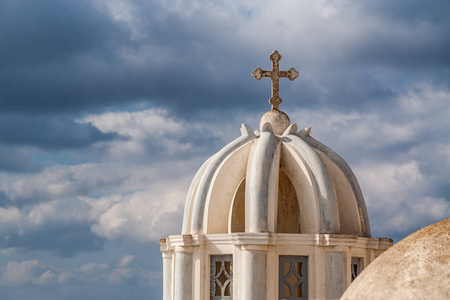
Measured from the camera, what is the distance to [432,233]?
10.7 metres

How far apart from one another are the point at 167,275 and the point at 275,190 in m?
4.37

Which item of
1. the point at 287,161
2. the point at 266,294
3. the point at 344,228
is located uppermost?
the point at 287,161

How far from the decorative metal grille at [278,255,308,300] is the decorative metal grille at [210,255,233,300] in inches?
48.4

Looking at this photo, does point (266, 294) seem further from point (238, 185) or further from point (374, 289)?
point (374, 289)

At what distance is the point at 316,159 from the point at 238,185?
7.11 ft

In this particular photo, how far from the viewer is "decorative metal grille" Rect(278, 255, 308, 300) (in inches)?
765

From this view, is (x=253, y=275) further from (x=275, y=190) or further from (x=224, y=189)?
(x=224, y=189)

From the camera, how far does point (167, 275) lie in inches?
871

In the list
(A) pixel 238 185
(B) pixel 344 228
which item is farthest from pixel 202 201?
(B) pixel 344 228

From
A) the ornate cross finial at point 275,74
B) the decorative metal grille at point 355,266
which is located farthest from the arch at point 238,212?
the decorative metal grille at point 355,266

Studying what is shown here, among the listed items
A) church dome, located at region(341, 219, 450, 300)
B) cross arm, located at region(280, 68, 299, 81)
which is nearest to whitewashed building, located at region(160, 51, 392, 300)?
cross arm, located at region(280, 68, 299, 81)

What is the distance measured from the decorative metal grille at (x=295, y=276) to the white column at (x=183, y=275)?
2.35 m

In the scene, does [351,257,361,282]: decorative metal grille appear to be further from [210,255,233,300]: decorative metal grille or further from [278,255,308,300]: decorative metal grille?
[210,255,233,300]: decorative metal grille

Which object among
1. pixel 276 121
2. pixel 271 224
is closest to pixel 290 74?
pixel 276 121
